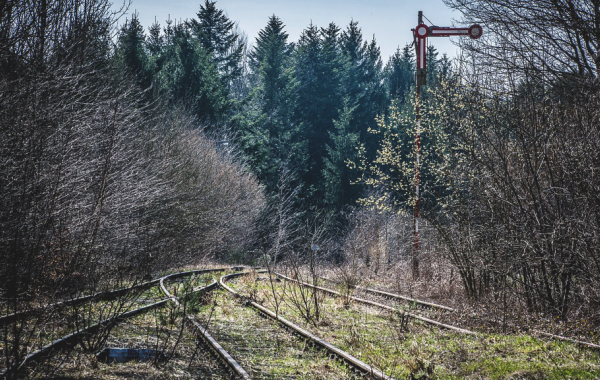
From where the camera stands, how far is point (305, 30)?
52.5m

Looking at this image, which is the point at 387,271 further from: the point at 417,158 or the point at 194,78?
the point at 194,78

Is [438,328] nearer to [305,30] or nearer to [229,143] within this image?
[229,143]

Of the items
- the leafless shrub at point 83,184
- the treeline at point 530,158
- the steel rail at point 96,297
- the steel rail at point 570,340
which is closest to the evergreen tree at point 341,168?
the leafless shrub at point 83,184

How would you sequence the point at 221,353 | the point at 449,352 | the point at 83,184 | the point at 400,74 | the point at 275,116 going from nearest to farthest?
the point at 221,353 < the point at 449,352 < the point at 83,184 < the point at 275,116 < the point at 400,74

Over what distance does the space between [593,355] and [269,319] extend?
6050mm

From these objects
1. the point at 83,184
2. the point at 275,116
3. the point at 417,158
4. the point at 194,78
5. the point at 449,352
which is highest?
the point at 194,78

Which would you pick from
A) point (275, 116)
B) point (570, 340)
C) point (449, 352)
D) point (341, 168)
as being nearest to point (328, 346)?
point (449, 352)

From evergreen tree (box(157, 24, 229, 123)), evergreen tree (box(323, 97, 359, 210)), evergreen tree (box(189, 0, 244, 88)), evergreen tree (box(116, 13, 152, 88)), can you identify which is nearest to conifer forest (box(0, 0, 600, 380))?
evergreen tree (box(116, 13, 152, 88))

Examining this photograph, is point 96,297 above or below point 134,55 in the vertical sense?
below

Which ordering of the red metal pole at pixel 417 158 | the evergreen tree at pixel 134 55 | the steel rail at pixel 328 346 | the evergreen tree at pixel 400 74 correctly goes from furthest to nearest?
the evergreen tree at pixel 400 74, the evergreen tree at pixel 134 55, the red metal pole at pixel 417 158, the steel rail at pixel 328 346

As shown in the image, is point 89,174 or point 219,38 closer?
point 89,174

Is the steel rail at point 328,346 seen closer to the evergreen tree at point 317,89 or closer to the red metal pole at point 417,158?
the red metal pole at point 417,158

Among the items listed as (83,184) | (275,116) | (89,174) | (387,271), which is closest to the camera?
(83,184)

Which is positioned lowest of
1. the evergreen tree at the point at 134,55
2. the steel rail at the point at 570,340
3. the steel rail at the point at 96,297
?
the steel rail at the point at 570,340
